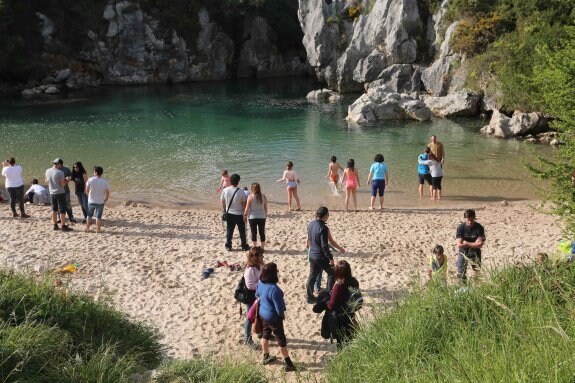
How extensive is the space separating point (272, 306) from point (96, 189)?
24.1ft

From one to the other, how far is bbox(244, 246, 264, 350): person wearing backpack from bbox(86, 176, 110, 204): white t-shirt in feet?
20.7

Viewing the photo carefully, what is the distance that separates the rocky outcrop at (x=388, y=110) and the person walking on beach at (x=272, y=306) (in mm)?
24101

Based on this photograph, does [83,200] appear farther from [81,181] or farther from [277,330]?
[277,330]

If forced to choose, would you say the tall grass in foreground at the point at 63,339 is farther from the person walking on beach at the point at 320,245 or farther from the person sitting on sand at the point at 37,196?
the person sitting on sand at the point at 37,196

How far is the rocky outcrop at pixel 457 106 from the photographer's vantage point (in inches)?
1214

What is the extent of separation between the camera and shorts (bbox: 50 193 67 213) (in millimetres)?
12922

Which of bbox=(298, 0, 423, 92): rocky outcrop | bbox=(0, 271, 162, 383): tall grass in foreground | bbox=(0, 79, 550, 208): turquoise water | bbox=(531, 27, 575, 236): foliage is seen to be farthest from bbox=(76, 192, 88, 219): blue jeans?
bbox=(298, 0, 423, 92): rocky outcrop

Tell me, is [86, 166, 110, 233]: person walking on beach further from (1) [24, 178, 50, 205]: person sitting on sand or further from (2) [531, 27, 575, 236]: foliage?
(2) [531, 27, 575, 236]: foliage

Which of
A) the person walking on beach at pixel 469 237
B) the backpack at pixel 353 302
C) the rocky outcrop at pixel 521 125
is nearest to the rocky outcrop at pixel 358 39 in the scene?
the rocky outcrop at pixel 521 125

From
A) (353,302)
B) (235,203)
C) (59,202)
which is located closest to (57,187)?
(59,202)

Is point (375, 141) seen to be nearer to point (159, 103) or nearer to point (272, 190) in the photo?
point (272, 190)

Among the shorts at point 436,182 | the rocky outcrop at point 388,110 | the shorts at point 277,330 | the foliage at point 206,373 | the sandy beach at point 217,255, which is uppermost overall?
the rocky outcrop at point 388,110

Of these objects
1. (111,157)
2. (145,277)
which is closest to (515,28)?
(111,157)

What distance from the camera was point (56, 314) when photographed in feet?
20.2
